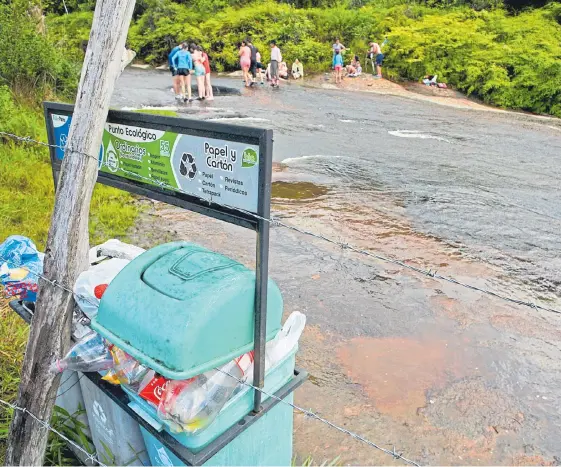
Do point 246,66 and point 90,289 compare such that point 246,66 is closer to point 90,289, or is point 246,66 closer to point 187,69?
point 187,69

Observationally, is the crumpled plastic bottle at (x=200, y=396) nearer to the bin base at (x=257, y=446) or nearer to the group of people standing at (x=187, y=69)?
the bin base at (x=257, y=446)

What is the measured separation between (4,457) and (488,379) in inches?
123

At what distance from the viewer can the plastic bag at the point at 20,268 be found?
114 inches

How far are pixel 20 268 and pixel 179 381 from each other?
1.47m

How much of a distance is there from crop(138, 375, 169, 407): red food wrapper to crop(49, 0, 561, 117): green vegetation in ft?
41.1

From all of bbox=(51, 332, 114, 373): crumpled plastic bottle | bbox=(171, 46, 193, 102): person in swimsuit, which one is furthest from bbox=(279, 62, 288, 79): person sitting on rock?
bbox=(51, 332, 114, 373): crumpled plastic bottle

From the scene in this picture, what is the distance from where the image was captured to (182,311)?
1.91 metres

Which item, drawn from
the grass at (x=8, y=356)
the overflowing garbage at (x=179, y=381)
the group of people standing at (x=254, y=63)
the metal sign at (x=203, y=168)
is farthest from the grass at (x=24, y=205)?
the group of people standing at (x=254, y=63)

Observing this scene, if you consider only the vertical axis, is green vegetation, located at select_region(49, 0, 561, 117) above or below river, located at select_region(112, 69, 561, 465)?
above

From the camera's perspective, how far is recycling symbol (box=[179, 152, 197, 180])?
7.30ft

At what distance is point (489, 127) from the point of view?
1387 cm

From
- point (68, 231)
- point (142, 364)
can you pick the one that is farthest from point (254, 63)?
point (142, 364)

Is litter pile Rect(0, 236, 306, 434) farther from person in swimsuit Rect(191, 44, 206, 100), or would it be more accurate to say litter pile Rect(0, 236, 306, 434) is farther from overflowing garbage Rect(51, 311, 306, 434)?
person in swimsuit Rect(191, 44, 206, 100)

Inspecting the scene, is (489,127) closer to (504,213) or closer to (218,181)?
(504,213)
